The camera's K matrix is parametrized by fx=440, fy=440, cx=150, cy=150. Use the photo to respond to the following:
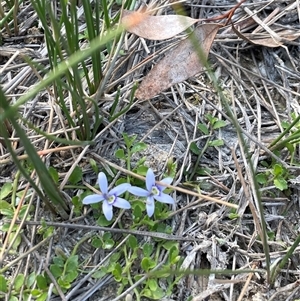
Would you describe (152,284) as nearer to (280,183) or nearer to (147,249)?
(147,249)

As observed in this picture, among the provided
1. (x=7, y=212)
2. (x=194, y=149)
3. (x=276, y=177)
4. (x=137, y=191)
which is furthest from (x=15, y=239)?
(x=276, y=177)

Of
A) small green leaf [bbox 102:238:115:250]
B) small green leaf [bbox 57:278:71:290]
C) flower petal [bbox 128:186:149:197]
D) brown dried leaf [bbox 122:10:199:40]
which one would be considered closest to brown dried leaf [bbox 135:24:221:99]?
brown dried leaf [bbox 122:10:199:40]

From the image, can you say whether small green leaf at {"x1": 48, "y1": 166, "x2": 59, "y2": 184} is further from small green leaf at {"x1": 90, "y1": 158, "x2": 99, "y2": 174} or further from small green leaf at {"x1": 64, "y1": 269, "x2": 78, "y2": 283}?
small green leaf at {"x1": 64, "y1": 269, "x2": 78, "y2": 283}

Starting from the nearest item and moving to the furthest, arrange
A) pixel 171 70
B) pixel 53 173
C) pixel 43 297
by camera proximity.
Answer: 1. pixel 43 297
2. pixel 53 173
3. pixel 171 70

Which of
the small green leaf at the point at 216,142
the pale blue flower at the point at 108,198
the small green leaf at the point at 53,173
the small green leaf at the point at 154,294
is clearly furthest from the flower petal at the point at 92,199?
the small green leaf at the point at 216,142

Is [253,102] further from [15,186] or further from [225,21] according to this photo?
[15,186]
